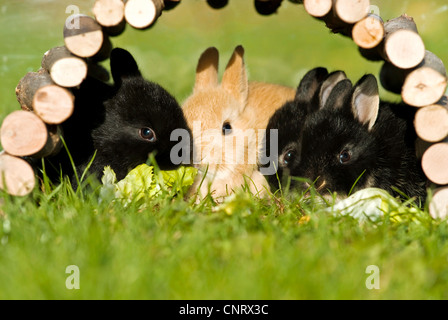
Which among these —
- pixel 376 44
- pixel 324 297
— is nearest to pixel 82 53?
pixel 376 44

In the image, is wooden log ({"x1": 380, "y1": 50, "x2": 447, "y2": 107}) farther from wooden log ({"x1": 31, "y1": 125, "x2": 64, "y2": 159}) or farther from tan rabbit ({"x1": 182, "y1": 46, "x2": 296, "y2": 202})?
wooden log ({"x1": 31, "y1": 125, "x2": 64, "y2": 159})

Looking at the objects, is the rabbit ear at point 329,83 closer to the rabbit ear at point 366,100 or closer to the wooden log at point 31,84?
the rabbit ear at point 366,100

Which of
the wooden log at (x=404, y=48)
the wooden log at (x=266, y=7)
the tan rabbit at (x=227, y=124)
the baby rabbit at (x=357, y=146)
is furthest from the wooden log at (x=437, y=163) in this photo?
the wooden log at (x=266, y=7)

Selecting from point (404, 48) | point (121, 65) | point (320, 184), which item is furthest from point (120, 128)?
point (404, 48)

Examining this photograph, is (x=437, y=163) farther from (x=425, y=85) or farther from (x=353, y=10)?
(x=353, y=10)

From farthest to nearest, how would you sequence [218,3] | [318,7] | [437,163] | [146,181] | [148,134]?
1. [218,3]
2. [148,134]
3. [146,181]
4. [318,7]
5. [437,163]
